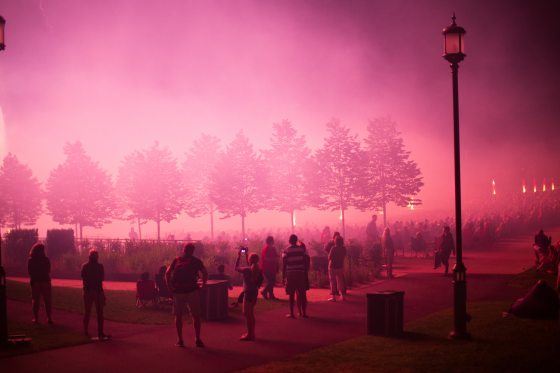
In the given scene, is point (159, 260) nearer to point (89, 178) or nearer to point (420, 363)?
point (420, 363)

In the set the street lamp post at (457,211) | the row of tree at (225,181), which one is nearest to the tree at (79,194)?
the row of tree at (225,181)

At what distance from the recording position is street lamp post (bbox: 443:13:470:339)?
1226cm

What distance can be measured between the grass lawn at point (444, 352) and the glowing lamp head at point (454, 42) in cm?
602

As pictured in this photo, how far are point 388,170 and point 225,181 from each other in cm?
1495

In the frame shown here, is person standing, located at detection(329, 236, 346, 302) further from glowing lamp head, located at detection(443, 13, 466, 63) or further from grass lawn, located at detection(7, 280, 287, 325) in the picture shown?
glowing lamp head, located at detection(443, 13, 466, 63)

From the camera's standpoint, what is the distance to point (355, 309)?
1692cm

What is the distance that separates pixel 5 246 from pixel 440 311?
24873mm

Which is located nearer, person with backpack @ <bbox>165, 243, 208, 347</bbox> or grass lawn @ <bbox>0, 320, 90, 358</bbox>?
grass lawn @ <bbox>0, 320, 90, 358</bbox>

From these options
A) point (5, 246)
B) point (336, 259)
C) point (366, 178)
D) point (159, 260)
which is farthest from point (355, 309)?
point (366, 178)

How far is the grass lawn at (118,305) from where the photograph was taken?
1602 centimetres

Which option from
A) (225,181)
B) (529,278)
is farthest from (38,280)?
(225,181)

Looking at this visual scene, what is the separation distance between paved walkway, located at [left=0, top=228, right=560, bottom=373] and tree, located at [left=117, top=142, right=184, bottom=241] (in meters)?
36.2

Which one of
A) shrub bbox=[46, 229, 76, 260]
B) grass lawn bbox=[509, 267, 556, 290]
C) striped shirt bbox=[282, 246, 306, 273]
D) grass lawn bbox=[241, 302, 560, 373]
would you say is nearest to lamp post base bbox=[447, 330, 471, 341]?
grass lawn bbox=[241, 302, 560, 373]

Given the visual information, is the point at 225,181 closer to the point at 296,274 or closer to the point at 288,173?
the point at 288,173
